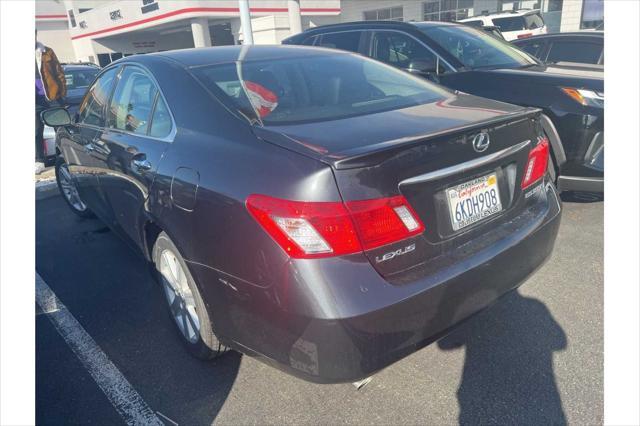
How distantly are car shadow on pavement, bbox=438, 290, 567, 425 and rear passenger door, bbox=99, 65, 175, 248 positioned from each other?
1.88 metres

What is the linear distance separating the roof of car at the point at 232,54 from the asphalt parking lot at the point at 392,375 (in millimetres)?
1699

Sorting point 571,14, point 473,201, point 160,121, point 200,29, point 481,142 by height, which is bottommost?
point 473,201

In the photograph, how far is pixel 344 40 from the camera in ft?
19.3

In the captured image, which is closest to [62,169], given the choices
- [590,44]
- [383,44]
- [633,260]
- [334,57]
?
[334,57]

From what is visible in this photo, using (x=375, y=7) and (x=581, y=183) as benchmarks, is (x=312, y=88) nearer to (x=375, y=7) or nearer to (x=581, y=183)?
(x=581, y=183)

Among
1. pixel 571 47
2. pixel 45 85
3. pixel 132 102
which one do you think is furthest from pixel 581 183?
pixel 45 85

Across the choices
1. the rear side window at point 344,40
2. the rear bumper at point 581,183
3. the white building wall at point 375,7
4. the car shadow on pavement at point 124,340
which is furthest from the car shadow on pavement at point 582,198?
the white building wall at point 375,7

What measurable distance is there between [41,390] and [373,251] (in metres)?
2.04

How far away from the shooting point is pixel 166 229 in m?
2.43

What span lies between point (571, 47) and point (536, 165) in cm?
525

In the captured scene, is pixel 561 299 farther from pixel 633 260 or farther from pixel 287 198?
pixel 287 198

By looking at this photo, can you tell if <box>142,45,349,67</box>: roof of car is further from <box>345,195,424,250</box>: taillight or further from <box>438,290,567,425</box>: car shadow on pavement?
<box>438,290,567,425</box>: car shadow on pavement

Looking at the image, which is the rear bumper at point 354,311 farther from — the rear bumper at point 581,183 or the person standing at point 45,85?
the person standing at point 45,85

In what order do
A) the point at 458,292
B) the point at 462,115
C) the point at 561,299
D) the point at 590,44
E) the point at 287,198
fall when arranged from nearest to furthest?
1. the point at 287,198
2. the point at 458,292
3. the point at 462,115
4. the point at 561,299
5. the point at 590,44
